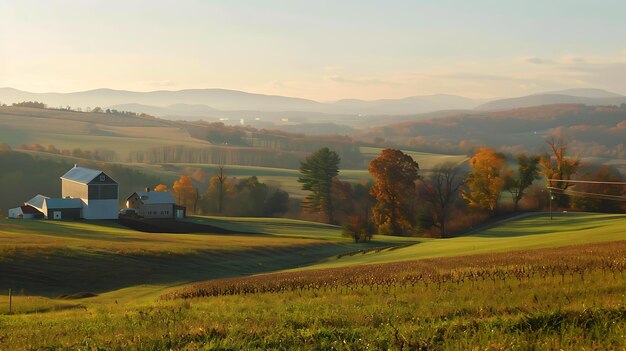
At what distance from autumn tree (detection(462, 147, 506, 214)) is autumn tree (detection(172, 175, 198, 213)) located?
50.2m

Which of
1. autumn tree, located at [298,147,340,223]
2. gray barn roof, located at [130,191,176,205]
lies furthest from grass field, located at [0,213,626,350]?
autumn tree, located at [298,147,340,223]

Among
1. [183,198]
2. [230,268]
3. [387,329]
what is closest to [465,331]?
[387,329]

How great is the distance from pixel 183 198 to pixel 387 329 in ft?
375

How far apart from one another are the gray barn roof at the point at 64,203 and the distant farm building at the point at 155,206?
8991 mm

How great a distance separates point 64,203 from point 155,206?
12326mm

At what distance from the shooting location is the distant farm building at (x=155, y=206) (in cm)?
10100

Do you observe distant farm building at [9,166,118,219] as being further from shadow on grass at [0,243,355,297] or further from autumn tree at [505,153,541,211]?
autumn tree at [505,153,541,211]

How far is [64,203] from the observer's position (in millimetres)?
94125

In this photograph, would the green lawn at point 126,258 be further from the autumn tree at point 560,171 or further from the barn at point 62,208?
the autumn tree at point 560,171

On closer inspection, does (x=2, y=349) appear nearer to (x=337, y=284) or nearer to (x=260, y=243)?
(x=337, y=284)

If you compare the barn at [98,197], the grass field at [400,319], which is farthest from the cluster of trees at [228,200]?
the grass field at [400,319]

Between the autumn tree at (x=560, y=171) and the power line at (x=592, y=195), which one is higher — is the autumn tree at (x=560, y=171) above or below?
above

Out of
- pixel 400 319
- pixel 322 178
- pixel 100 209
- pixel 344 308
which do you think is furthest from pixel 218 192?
pixel 400 319

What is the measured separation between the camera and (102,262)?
49344mm
